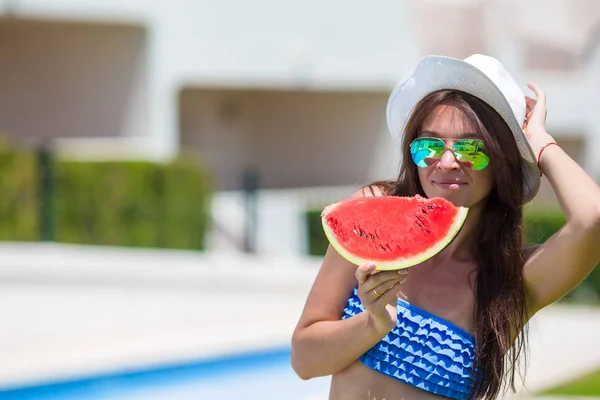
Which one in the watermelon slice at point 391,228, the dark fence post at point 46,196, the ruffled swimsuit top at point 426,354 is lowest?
the dark fence post at point 46,196

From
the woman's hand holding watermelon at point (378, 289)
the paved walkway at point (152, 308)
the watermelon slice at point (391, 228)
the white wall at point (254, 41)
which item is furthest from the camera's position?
the white wall at point (254, 41)

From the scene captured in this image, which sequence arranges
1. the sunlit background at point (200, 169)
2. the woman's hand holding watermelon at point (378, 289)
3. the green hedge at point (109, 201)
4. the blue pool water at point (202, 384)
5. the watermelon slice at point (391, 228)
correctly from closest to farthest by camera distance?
the woman's hand holding watermelon at point (378, 289) → the watermelon slice at point (391, 228) → the blue pool water at point (202, 384) → the sunlit background at point (200, 169) → the green hedge at point (109, 201)

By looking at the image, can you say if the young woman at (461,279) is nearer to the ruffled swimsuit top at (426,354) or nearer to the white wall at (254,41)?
the ruffled swimsuit top at (426,354)

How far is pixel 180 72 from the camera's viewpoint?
15.5m

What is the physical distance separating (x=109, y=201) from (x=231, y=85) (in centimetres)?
550

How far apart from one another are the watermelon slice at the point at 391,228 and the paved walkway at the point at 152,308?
5.38 metres

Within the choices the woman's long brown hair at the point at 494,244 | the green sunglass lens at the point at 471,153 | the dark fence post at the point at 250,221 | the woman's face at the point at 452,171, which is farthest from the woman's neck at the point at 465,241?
the dark fence post at the point at 250,221

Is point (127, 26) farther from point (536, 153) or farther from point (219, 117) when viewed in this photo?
point (536, 153)

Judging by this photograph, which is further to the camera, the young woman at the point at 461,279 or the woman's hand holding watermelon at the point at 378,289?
the young woman at the point at 461,279

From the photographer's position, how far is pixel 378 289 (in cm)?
222

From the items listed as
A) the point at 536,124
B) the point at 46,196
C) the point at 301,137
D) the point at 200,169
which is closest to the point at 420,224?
the point at 536,124

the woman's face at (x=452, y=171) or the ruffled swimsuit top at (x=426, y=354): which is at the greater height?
the woman's face at (x=452, y=171)

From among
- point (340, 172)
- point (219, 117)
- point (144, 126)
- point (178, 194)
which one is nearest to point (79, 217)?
point (178, 194)

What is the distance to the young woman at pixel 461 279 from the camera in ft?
7.95
